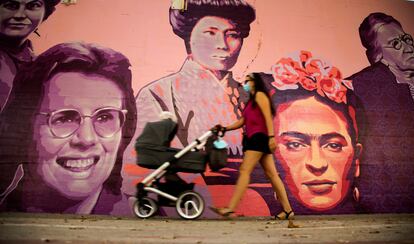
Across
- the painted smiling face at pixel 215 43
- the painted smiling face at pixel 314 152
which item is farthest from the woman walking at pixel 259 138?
the painted smiling face at pixel 215 43

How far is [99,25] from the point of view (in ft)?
24.1

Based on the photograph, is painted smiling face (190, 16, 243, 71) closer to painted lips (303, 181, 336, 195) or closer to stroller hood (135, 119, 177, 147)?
stroller hood (135, 119, 177, 147)

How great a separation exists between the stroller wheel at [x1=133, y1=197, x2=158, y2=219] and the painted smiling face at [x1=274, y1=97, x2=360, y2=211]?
2454mm

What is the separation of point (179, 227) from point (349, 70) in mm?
4708

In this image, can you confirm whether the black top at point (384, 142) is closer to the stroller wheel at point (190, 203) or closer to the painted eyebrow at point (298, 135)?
the painted eyebrow at point (298, 135)

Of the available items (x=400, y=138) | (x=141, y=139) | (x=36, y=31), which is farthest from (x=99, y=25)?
(x=400, y=138)

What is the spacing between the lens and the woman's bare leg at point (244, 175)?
18.1 feet

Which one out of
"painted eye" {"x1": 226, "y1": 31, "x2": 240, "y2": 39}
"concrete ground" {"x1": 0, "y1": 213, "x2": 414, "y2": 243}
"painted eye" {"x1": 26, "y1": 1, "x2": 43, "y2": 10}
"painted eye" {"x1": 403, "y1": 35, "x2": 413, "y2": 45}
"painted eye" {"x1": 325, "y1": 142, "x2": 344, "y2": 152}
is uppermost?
"painted eye" {"x1": 403, "y1": 35, "x2": 413, "y2": 45}

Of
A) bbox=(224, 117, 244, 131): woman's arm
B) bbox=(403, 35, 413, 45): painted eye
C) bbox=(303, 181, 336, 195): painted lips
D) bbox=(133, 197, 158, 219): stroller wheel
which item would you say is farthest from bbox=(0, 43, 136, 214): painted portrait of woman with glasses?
bbox=(403, 35, 413, 45): painted eye

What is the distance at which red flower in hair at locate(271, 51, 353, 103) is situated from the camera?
305 inches

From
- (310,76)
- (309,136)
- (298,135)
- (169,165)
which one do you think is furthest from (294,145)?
(169,165)

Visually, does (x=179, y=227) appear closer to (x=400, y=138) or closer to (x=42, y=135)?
(x=42, y=135)

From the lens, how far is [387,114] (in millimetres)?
8070

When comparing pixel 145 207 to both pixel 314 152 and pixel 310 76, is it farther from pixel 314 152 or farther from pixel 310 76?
pixel 310 76
